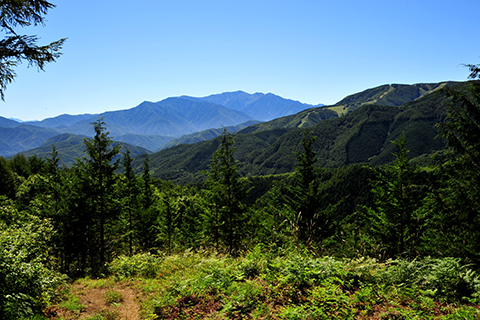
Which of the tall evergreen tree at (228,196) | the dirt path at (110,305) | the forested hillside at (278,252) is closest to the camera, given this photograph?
the forested hillside at (278,252)

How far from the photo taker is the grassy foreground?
12.7ft

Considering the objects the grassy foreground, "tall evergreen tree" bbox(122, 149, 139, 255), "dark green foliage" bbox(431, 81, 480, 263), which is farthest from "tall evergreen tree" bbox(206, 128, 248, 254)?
"dark green foliage" bbox(431, 81, 480, 263)

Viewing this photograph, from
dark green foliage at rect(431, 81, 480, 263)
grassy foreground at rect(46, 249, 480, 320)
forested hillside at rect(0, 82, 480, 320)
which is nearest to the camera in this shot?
grassy foreground at rect(46, 249, 480, 320)

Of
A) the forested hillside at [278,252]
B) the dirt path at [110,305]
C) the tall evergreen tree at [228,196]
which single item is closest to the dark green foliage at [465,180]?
the forested hillside at [278,252]

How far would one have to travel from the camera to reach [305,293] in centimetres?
446

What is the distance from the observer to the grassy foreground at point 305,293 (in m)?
3.88

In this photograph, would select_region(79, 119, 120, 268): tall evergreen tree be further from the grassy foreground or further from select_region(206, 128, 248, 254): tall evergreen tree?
the grassy foreground

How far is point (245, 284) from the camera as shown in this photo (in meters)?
4.80

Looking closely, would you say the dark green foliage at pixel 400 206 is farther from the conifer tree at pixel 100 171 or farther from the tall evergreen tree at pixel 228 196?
the conifer tree at pixel 100 171

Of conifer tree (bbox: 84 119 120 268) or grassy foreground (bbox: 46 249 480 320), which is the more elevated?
conifer tree (bbox: 84 119 120 268)

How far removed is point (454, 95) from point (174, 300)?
12001 millimetres

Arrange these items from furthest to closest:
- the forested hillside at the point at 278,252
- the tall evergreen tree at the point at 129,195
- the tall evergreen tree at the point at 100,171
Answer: the tall evergreen tree at the point at 129,195 < the tall evergreen tree at the point at 100,171 < the forested hillside at the point at 278,252

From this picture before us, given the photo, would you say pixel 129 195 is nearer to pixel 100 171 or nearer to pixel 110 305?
pixel 100 171

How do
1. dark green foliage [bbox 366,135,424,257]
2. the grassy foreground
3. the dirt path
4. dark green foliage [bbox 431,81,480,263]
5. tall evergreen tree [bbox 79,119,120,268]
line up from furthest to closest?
tall evergreen tree [bbox 79,119,120,268] < dark green foliage [bbox 366,135,424,257] < dark green foliage [bbox 431,81,480,263] < the dirt path < the grassy foreground
